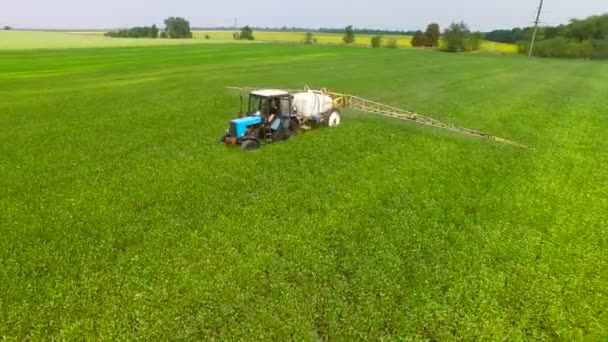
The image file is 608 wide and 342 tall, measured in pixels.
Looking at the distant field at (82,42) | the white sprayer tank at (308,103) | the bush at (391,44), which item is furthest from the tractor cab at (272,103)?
the bush at (391,44)

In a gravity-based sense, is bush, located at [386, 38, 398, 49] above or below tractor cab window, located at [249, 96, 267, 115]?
below

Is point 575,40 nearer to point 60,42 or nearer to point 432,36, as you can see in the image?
point 432,36

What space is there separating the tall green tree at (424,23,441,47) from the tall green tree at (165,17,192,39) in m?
87.3

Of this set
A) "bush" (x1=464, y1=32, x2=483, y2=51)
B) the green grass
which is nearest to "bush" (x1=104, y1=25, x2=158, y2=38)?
"bush" (x1=464, y1=32, x2=483, y2=51)

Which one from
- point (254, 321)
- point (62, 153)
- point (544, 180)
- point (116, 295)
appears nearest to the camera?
point (254, 321)

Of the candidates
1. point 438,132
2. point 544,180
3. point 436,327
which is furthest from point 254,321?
point 438,132

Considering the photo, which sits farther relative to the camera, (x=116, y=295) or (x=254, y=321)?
(x=116, y=295)

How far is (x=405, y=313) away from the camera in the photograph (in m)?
7.76

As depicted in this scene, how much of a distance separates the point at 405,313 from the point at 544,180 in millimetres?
9778

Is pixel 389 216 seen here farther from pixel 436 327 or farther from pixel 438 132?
pixel 438 132

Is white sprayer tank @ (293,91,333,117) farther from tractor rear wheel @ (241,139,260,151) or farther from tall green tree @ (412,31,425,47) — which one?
tall green tree @ (412,31,425,47)

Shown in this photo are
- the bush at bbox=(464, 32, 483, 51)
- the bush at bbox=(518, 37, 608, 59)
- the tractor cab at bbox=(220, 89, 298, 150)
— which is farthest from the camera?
the bush at bbox=(464, 32, 483, 51)

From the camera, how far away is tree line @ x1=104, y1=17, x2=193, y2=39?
14812cm

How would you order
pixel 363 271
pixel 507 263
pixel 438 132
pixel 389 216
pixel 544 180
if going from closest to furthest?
1. pixel 363 271
2. pixel 507 263
3. pixel 389 216
4. pixel 544 180
5. pixel 438 132
